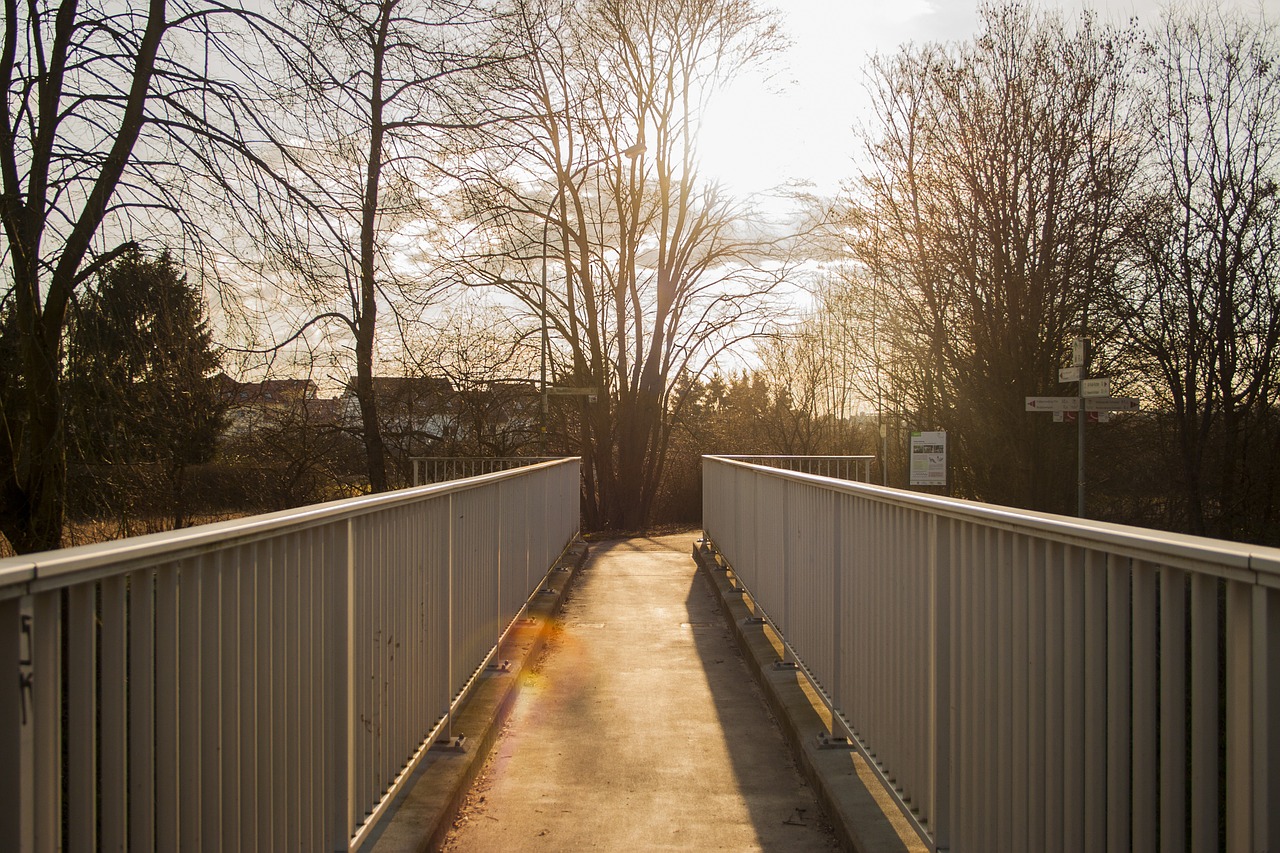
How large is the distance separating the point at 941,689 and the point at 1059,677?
2.77 ft

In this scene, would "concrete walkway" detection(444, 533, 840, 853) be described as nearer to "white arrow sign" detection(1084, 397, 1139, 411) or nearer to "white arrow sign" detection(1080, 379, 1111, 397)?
"white arrow sign" detection(1080, 379, 1111, 397)

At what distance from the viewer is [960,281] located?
1669cm

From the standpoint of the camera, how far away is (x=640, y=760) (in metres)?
4.92

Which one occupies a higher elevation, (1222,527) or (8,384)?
(8,384)

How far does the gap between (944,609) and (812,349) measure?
28105mm

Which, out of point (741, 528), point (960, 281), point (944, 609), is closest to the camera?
point (944, 609)

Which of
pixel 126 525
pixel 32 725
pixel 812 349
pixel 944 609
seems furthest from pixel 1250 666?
pixel 812 349

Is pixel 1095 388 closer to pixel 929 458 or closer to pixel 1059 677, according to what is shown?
pixel 929 458

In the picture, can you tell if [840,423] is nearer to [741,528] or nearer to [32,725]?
[741,528]

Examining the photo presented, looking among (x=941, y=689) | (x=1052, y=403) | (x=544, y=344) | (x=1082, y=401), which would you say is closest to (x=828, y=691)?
(x=941, y=689)

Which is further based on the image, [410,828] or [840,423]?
[840,423]

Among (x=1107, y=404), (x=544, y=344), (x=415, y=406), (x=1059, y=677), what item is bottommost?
(x=1059, y=677)

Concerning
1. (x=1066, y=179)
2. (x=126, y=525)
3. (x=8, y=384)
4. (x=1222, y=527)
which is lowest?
(x=1222, y=527)

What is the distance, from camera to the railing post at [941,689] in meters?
3.03
